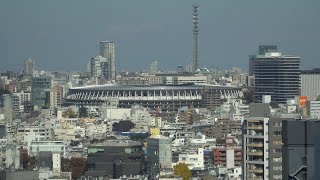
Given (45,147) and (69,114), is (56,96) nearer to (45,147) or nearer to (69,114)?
(69,114)

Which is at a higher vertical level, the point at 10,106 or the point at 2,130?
the point at 10,106

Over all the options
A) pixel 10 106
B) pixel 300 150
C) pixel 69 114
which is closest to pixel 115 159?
pixel 69 114

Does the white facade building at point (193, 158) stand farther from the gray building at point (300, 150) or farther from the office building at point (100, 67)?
the office building at point (100, 67)

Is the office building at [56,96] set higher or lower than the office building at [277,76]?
lower

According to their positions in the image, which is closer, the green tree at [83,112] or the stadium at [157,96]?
the green tree at [83,112]

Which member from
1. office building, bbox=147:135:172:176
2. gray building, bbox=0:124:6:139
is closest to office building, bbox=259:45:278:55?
gray building, bbox=0:124:6:139

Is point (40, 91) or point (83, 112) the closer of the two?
point (83, 112)

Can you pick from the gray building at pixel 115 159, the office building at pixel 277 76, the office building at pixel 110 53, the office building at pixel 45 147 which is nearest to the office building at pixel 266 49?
the office building at pixel 277 76
